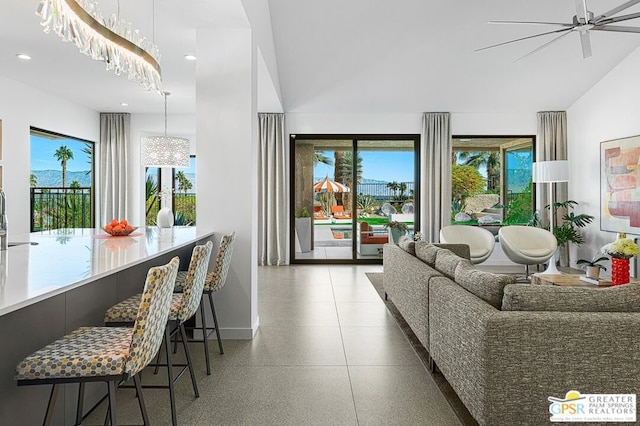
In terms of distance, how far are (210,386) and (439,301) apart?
1.57 metres

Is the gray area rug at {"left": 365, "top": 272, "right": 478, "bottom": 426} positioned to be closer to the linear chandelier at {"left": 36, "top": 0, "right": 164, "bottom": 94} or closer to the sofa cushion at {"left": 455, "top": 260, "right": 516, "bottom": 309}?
the sofa cushion at {"left": 455, "top": 260, "right": 516, "bottom": 309}

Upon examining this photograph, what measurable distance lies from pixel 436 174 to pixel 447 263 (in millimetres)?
4771

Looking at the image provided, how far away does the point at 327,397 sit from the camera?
2.86 m

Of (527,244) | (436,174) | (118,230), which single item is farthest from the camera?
(436,174)

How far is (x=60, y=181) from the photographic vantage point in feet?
25.3

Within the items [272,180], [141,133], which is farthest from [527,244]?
[141,133]

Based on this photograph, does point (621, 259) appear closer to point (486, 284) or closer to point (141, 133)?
point (486, 284)

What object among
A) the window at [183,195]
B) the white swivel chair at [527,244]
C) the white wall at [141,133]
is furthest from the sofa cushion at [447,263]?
the window at [183,195]

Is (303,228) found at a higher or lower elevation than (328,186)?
lower

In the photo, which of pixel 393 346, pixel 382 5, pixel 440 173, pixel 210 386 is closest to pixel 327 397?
pixel 210 386

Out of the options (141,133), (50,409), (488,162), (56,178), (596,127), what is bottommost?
(50,409)

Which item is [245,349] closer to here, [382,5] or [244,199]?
[244,199]

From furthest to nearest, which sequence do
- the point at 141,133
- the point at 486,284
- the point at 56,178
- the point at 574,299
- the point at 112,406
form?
the point at 141,133 → the point at 56,178 → the point at 486,284 → the point at 574,299 → the point at 112,406

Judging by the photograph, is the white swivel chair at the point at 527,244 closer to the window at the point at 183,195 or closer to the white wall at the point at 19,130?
the window at the point at 183,195
